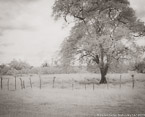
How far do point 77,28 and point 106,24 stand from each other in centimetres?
256

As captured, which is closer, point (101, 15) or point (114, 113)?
point (114, 113)

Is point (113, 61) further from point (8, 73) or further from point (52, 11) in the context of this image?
point (8, 73)

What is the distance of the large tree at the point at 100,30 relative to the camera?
14.9 m

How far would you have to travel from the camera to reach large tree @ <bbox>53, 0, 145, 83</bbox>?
14914 mm

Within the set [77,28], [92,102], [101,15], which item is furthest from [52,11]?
[92,102]

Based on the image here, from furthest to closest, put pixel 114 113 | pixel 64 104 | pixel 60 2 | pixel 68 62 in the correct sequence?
pixel 68 62 → pixel 60 2 → pixel 64 104 → pixel 114 113

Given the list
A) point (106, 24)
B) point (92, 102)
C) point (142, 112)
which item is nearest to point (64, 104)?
point (92, 102)

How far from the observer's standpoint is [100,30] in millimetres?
16656

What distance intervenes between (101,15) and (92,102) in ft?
30.1

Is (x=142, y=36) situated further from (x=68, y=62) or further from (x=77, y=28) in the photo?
(x=68, y=62)

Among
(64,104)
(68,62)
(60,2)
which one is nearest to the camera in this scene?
(64,104)

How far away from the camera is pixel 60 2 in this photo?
14.9m

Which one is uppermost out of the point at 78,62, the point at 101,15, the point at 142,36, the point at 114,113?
the point at 101,15

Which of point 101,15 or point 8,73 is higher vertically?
point 101,15
